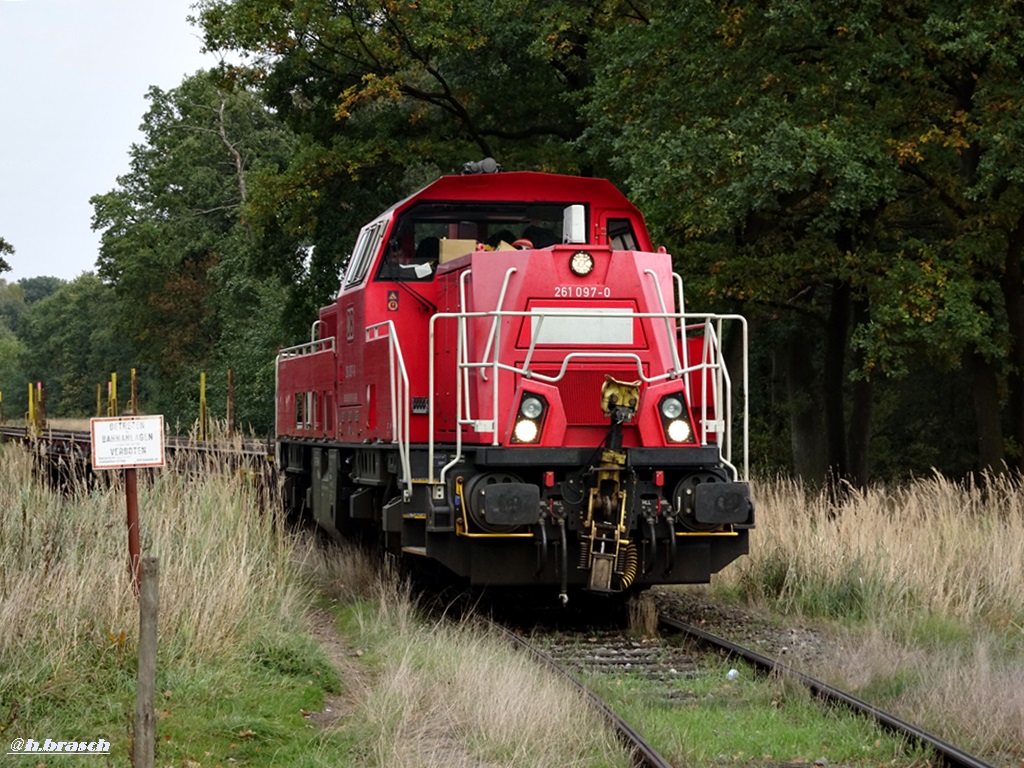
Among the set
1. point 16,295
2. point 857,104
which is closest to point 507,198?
point 857,104

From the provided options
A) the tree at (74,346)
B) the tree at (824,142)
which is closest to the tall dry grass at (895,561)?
the tree at (824,142)

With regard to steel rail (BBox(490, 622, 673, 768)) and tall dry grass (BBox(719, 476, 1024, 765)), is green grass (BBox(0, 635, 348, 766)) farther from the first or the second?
tall dry grass (BBox(719, 476, 1024, 765))

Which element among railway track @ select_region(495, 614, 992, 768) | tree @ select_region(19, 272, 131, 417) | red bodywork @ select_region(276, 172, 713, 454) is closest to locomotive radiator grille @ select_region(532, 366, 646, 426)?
red bodywork @ select_region(276, 172, 713, 454)

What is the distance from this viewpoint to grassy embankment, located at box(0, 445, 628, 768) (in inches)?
258

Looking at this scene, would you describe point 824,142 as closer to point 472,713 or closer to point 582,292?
point 582,292

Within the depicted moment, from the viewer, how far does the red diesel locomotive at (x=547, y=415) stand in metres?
9.66

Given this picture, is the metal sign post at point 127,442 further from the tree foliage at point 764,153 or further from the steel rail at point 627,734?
the tree foliage at point 764,153

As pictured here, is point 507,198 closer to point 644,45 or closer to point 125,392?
point 644,45

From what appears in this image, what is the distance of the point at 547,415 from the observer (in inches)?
387

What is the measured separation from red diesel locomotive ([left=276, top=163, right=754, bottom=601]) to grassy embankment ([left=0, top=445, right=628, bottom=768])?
34.4 inches

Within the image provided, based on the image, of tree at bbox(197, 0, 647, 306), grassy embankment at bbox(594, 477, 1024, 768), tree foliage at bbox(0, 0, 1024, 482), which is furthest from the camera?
tree at bbox(197, 0, 647, 306)

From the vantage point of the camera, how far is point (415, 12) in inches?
957

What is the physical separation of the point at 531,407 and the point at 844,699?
3329 millimetres

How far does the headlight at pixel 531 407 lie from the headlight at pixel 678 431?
98 centimetres
